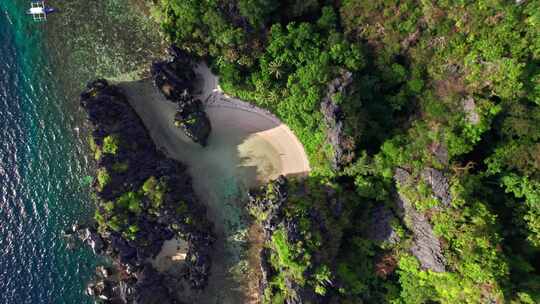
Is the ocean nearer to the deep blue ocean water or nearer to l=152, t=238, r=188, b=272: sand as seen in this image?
the deep blue ocean water

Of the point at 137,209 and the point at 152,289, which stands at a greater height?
the point at 137,209

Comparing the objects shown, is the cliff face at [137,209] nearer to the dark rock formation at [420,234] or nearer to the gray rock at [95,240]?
the gray rock at [95,240]

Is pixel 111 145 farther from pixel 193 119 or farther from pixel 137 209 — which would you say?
pixel 193 119

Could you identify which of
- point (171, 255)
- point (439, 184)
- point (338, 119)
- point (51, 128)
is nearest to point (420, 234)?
point (439, 184)

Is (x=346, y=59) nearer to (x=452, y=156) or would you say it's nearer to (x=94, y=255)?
(x=452, y=156)

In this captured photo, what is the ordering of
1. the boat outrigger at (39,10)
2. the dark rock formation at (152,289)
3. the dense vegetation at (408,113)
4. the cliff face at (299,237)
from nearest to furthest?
the dense vegetation at (408,113), the cliff face at (299,237), the dark rock formation at (152,289), the boat outrigger at (39,10)

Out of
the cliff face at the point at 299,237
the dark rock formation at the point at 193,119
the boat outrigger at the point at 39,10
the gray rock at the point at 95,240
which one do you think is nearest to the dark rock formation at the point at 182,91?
the dark rock formation at the point at 193,119
